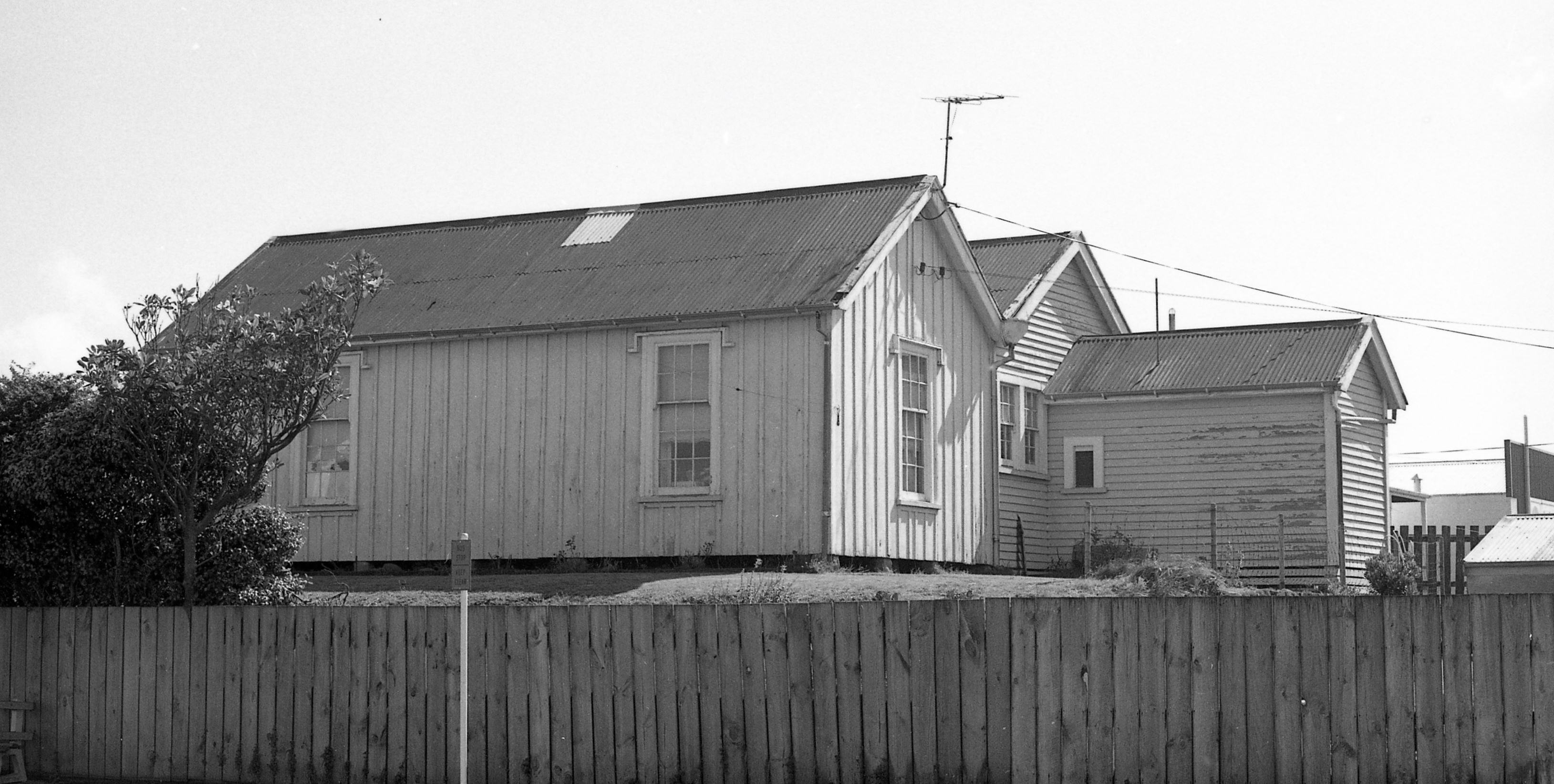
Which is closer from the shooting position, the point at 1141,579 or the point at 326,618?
the point at 326,618

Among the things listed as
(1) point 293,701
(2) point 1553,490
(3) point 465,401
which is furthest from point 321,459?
(2) point 1553,490

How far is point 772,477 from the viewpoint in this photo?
24016 millimetres

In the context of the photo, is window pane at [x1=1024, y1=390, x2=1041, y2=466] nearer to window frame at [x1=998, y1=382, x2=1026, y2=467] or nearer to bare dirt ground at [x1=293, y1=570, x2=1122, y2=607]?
window frame at [x1=998, y1=382, x2=1026, y2=467]

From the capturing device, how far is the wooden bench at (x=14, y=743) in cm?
1616

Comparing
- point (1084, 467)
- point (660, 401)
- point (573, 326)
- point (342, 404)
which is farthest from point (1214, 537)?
point (342, 404)

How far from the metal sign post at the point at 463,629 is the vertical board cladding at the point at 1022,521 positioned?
50.8ft

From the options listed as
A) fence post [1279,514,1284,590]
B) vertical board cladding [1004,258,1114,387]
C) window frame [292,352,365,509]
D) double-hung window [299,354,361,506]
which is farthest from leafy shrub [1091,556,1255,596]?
double-hung window [299,354,361,506]

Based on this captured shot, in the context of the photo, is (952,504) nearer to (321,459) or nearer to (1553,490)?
(321,459)

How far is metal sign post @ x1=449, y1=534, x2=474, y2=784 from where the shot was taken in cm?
1333

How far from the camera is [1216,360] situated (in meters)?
30.2

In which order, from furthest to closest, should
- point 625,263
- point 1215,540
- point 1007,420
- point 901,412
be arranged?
point 1007,420, point 1215,540, point 625,263, point 901,412

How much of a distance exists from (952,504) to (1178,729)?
46.8 feet

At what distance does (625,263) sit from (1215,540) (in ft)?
34.2

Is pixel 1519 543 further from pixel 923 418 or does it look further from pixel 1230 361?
pixel 1230 361
